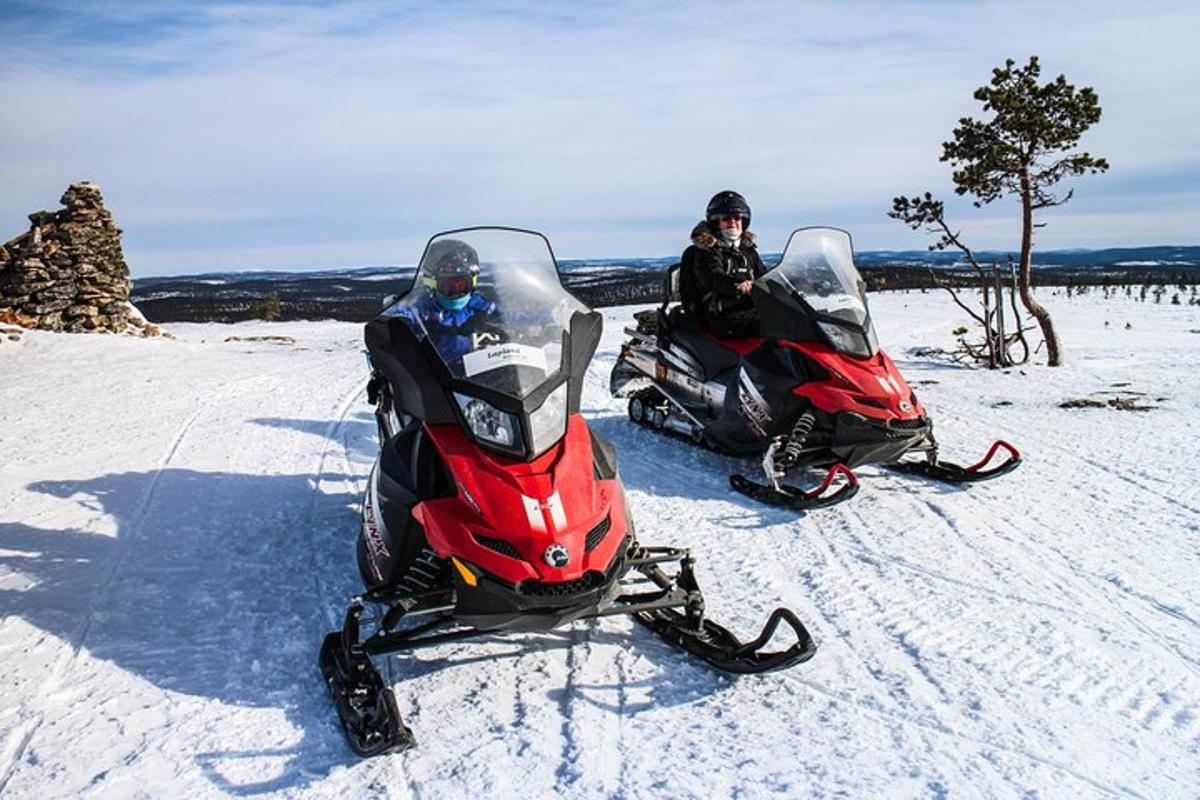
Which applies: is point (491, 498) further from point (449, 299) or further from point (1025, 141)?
point (1025, 141)

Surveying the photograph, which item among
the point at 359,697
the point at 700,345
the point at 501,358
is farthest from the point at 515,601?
the point at 700,345

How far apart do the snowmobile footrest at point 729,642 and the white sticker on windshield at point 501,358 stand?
1.17 m

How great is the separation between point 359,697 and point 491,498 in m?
0.82

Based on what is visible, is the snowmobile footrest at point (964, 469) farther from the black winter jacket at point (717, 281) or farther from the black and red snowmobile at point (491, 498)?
the black and red snowmobile at point (491, 498)

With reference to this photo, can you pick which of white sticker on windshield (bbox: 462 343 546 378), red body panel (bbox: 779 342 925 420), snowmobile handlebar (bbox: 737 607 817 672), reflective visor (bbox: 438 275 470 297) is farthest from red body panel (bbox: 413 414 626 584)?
red body panel (bbox: 779 342 925 420)

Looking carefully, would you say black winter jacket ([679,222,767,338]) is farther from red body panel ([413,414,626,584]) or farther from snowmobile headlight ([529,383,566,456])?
red body panel ([413,414,626,584])

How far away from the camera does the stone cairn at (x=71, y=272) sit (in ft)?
51.3

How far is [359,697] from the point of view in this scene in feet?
9.66

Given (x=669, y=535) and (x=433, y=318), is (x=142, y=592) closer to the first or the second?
(x=433, y=318)

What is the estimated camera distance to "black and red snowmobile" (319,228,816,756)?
120 inches

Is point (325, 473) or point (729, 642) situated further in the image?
point (325, 473)

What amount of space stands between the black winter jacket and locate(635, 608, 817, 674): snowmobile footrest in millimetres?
3337

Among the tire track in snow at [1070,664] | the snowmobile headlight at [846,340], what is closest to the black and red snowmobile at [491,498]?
the tire track in snow at [1070,664]

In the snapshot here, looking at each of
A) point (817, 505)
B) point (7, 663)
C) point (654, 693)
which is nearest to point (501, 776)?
point (654, 693)
